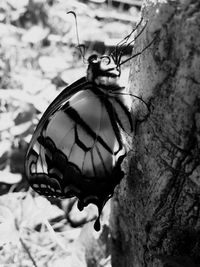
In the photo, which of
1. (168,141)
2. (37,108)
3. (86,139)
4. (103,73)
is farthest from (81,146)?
(37,108)

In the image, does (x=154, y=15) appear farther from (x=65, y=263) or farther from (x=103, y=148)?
(x=65, y=263)

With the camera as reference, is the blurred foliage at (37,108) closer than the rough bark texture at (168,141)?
No

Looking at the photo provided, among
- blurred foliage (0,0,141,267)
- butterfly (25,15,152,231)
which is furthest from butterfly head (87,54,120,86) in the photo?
blurred foliage (0,0,141,267)

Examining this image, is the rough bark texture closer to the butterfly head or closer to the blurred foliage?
the butterfly head

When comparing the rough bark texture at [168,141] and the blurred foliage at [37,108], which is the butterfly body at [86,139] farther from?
the blurred foliage at [37,108]

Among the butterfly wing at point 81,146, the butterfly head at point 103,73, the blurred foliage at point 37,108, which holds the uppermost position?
the butterfly head at point 103,73

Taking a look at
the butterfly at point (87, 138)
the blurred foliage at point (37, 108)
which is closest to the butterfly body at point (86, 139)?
the butterfly at point (87, 138)

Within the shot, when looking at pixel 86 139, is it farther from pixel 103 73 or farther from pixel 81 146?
pixel 103 73

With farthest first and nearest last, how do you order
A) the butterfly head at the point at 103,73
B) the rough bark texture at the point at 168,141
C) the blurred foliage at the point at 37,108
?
1. the blurred foliage at the point at 37,108
2. the butterfly head at the point at 103,73
3. the rough bark texture at the point at 168,141
